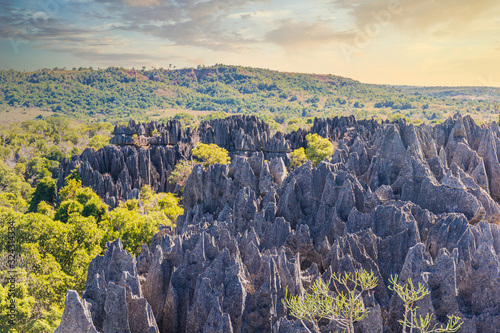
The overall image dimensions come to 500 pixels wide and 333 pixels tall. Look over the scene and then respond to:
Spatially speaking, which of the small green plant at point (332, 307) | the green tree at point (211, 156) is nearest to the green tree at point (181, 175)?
the green tree at point (211, 156)

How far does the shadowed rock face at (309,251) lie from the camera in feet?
50.0

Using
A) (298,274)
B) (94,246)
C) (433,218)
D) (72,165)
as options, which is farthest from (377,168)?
(72,165)

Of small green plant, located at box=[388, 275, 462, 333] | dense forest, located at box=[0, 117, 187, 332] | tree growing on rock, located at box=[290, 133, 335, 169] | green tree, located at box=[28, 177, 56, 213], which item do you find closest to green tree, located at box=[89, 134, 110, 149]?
green tree, located at box=[28, 177, 56, 213]

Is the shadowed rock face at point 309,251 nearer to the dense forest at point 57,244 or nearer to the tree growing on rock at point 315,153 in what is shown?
the dense forest at point 57,244

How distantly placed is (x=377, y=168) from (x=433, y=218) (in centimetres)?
1147

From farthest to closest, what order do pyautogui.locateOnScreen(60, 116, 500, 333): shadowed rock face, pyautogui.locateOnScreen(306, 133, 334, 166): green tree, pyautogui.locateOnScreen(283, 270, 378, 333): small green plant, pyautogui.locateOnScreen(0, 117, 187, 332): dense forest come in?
1. pyautogui.locateOnScreen(306, 133, 334, 166): green tree
2. pyautogui.locateOnScreen(0, 117, 187, 332): dense forest
3. pyautogui.locateOnScreen(60, 116, 500, 333): shadowed rock face
4. pyautogui.locateOnScreen(283, 270, 378, 333): small green plant

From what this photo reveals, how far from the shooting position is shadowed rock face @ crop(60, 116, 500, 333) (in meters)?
15.2

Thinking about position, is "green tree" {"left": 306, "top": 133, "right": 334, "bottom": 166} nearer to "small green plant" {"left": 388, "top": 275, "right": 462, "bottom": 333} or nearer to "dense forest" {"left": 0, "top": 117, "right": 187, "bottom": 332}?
"dense forest" {"left": 0, "top": 117, "right": 187, "bottom": 332}

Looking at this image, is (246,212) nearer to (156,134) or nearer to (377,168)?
(377,168)

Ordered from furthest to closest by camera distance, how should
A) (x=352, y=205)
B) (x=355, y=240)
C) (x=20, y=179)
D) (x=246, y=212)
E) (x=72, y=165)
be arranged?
(x=20, y=179), (x=72, y=165), (x=246, y=212), (x=352, y=205), (x=355, y=240)

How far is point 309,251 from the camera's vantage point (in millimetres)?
21875

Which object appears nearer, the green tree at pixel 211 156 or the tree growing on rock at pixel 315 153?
the green tree at pixel 211 156

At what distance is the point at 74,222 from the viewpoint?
97.1ft

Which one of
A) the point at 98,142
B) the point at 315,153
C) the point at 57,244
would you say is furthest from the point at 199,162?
the point at 98,142
